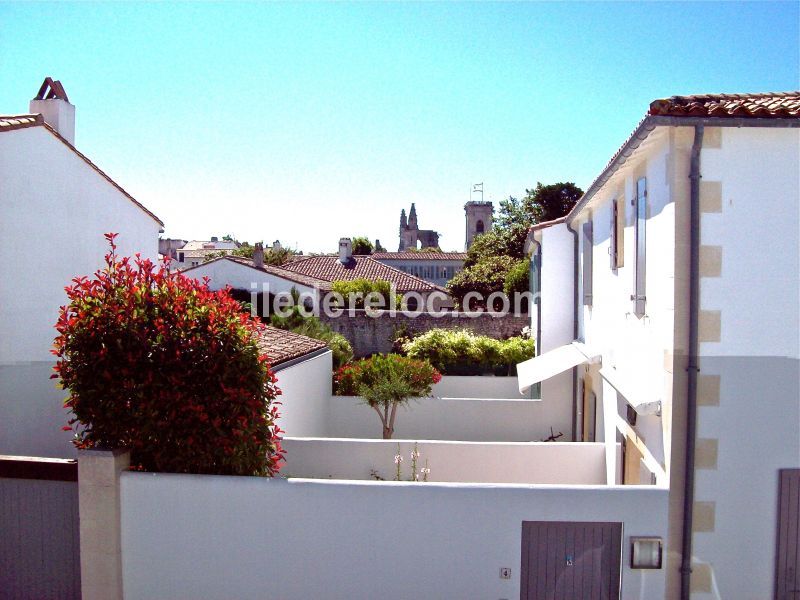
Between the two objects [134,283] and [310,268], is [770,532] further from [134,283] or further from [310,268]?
[310,268]

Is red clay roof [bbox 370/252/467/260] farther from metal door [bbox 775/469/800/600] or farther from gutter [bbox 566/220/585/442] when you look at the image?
metal door [bbox 775/469/800/600]

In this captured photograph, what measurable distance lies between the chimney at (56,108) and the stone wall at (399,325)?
19.3 metres

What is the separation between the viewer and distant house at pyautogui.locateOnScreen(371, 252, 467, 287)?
9988 cm

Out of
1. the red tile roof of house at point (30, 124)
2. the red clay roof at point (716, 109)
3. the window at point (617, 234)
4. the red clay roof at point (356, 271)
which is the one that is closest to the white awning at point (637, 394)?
the window at point (617, 234)

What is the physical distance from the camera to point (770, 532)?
31.8 ft

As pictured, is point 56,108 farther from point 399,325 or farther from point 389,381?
point 399,325

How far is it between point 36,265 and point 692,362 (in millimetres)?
12772

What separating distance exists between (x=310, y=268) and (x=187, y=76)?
54.0 metres

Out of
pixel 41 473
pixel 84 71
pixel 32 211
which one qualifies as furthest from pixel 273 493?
pixel 84 71

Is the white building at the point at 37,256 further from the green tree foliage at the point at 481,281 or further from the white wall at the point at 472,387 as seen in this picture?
the green tree foliage at the point at 481,281

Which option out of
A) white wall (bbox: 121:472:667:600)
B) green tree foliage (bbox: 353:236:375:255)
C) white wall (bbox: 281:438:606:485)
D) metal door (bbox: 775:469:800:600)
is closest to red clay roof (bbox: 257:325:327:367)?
white wall (bbox: 281:438:606:485)

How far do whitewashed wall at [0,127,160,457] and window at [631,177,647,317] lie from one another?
11.9 m

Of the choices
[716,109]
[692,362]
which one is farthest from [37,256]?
[716,109]

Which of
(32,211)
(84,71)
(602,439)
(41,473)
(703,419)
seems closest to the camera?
(703,419)
